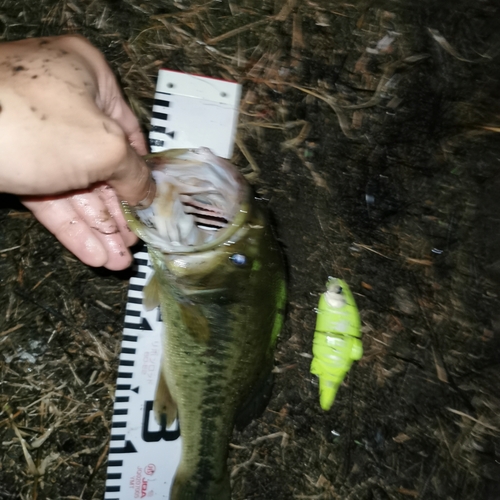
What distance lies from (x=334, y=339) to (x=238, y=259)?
3.53 feet

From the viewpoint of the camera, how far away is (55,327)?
252 cm

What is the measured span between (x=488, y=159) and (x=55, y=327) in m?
2.91

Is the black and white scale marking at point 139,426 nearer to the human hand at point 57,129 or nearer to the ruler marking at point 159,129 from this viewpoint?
the ruler marking at point 159,129

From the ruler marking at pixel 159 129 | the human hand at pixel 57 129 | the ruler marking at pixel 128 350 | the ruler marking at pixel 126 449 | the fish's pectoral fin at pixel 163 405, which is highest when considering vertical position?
the human hand at pixel 57 129

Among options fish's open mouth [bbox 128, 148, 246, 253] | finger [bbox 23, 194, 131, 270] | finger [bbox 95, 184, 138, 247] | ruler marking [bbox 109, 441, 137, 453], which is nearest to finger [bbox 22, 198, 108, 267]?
finger [bbox 23, 194, 131, 270]

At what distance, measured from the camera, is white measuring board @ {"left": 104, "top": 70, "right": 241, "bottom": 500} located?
2.46 metres

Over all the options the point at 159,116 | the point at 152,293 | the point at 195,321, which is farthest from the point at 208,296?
the point at 159,116

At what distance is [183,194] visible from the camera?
2039mm

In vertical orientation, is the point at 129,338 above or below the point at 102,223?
below

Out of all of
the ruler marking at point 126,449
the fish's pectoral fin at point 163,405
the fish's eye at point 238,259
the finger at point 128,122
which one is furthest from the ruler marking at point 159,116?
the ruler marking at point 126,449

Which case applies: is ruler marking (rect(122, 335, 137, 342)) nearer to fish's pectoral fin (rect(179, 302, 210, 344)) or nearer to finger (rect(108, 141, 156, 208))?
fish's pectoral fin (rect(179, 302, 210, 344))

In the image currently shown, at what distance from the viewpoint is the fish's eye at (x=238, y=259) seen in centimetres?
197

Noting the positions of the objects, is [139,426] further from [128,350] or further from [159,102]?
[159,102]

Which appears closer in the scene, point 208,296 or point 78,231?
point 208,296
